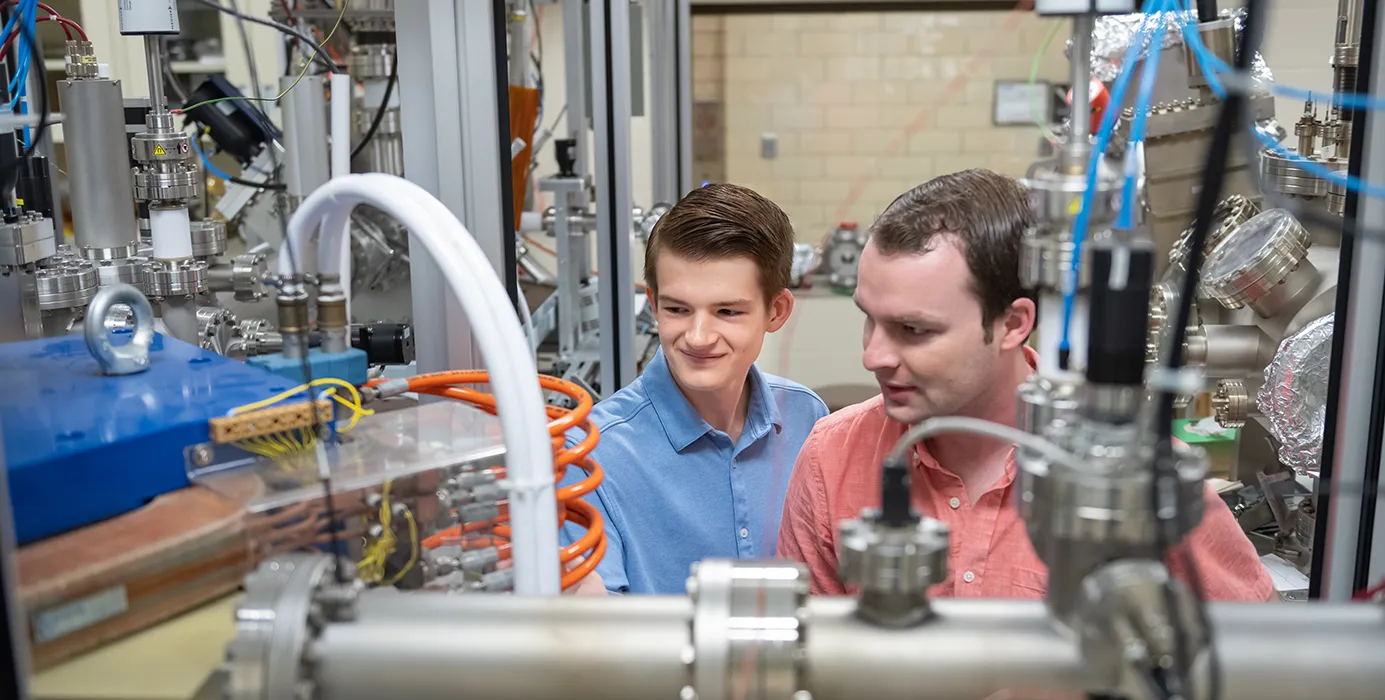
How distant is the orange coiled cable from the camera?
79 centimetres

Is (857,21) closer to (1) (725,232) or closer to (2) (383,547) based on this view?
(1) (725,232)

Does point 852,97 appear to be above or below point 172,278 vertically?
above

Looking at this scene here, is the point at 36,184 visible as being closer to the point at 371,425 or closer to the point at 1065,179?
the point at 371,425

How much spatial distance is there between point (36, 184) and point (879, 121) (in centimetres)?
340

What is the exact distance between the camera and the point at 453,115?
1.08 meters

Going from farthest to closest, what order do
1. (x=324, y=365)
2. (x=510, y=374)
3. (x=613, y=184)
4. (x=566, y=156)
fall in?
1. (x=566, y=156)
2. (x=613, y=184)
3. (x=324, y=365)
4. (x=510, y=374)

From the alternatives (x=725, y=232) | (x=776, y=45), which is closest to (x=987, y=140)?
(x=776, y=45)

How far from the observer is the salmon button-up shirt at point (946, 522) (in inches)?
40.9

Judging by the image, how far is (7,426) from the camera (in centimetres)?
69

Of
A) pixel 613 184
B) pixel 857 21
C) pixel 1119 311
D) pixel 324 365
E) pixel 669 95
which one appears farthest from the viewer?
pixel 857 21

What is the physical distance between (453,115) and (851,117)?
3496mm

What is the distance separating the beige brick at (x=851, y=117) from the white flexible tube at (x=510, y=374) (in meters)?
3.83

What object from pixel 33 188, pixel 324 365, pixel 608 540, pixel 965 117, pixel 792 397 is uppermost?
pixel 965 117

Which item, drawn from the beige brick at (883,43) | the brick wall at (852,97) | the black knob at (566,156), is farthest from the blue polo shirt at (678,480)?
the beige brick at (883,43)
